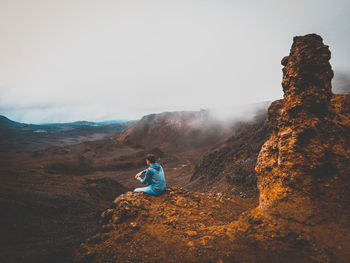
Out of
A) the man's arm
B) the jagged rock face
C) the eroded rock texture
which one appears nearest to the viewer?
the eroded rock texture

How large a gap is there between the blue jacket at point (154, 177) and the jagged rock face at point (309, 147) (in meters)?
2.41

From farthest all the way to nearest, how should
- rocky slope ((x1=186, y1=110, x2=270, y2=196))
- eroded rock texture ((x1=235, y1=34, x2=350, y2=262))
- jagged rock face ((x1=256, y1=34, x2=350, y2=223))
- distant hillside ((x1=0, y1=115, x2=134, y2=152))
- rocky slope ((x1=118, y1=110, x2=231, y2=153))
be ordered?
distant hillside ((x1=0, y1=115, x2=134, y2=152)) < rocky slope ((x1=118, y1=110, x2=231, y2=153)) < rocky slope ((x1=186, y1=110, x2=270, y2=196)) < jagged rock face ((x1=256, y1=34, x2=350, y2=223)) < eroded rock texture ((x1=235, y1=34, x2=350, y2=262))

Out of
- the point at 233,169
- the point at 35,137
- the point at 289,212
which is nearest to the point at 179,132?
the point at 233,169

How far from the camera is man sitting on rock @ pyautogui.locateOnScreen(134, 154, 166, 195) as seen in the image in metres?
4.29

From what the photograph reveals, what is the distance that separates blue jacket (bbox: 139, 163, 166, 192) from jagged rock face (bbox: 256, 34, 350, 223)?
2.41 m

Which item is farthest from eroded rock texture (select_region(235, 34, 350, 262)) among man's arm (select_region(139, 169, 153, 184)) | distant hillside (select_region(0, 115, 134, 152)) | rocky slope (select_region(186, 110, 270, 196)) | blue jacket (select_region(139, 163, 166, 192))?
distant hillside (select_region(0, 115, 134, 152))

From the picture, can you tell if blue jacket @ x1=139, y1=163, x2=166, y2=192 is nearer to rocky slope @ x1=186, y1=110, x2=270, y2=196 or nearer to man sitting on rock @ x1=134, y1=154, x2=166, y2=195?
man sitting on rock @ x1=134, y1=154, x2=166, y2=195

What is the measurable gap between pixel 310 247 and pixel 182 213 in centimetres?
246

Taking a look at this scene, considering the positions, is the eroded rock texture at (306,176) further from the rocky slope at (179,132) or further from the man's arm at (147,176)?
the rocky slope at (179,132)

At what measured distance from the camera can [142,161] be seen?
35.7 meters

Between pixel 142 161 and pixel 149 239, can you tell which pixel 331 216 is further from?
pixel 142 161

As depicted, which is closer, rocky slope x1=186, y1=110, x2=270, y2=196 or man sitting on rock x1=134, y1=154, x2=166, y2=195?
man sitting on rock x1=134, y1=154, x2=166, y2=195

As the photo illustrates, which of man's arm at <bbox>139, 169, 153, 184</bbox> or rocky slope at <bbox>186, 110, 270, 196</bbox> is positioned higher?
man's arm at <bbox>139, 169, 153, 184</bbox>

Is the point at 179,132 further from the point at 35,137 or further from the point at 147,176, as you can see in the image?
the point at 35,137
